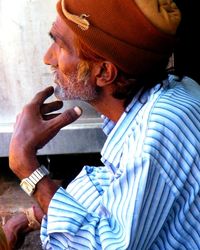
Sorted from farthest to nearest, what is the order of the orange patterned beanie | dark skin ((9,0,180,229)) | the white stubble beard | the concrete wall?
the concrete wall
the white stubble beard
dark skin ((9,0,180,229))
the orange patterned beanie

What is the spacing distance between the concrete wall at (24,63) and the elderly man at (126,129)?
83cm

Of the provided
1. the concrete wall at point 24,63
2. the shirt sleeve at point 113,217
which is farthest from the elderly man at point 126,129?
the concrete wall at point 24,63

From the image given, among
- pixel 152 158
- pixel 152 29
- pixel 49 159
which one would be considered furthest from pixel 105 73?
pixel 49 159

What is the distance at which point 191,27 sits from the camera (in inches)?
149

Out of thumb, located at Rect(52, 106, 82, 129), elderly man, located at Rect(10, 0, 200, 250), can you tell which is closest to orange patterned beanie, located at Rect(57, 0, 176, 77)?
elderly man, located at Rect(10, 0, 200, 250)

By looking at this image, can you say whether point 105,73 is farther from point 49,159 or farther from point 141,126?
point 49,159

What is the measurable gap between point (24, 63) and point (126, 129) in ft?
4.10

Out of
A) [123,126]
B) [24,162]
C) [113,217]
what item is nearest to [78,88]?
[123,126]

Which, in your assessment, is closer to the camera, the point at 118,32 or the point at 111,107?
the point at 118,32

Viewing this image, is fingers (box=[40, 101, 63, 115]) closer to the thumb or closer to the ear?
the thumb

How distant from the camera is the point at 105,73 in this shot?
236cm

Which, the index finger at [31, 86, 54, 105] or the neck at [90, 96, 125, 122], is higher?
the neck at [90, 96, 125, 122]

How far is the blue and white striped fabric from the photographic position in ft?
6.70

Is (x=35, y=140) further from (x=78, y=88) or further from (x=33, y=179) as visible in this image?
(x=78, y=88)
